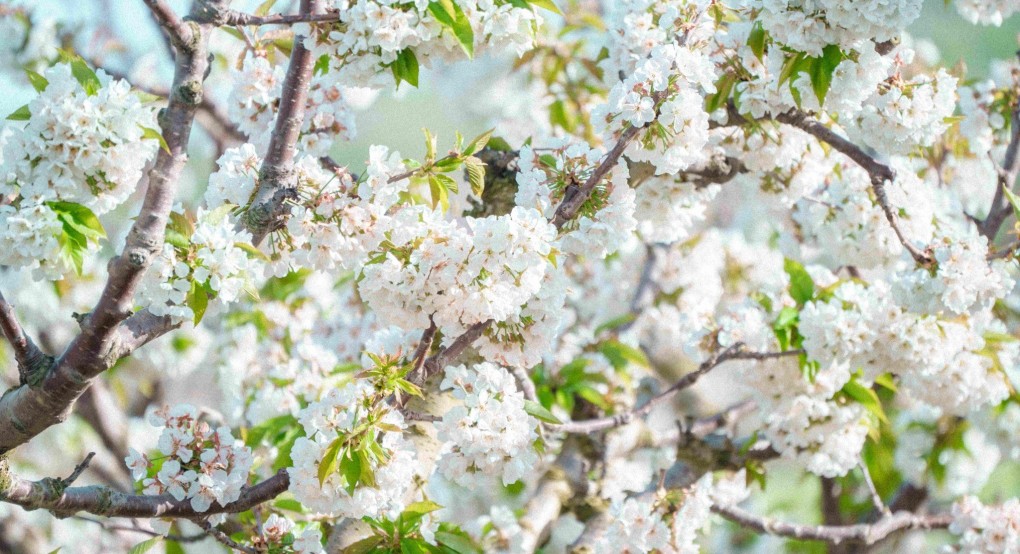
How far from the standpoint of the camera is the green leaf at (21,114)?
4.50 ft

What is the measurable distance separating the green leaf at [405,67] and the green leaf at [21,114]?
58 cm

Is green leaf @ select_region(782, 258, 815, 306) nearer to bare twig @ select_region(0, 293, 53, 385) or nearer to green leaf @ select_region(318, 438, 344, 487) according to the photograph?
green leaf @ select_region(318, 438, 344, 487)

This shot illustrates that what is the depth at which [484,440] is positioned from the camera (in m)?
1.56

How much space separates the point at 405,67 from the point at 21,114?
2.02 ft

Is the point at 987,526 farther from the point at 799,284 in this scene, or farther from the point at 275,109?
the point at 275,109

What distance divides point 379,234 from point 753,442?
5.22 feet

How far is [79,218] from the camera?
4.55 feet

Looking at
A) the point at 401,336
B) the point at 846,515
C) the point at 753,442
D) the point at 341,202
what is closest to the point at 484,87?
the point at 846,515

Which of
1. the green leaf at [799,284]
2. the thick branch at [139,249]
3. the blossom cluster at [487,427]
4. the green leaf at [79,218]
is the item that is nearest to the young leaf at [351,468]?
the blossom cluster at [487,427]

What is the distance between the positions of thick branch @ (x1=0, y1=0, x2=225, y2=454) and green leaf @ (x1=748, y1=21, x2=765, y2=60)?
1.04 metres

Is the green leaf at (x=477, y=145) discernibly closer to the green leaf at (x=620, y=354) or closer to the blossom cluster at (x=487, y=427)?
the blossom cluster at (x=487, y=427)

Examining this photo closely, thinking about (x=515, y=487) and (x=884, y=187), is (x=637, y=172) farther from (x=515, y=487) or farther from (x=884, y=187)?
(x=515, y=487)

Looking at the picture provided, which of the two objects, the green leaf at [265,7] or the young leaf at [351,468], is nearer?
the young leaf at [351,468]

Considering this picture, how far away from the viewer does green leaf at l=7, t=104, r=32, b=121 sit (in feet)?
4.50
